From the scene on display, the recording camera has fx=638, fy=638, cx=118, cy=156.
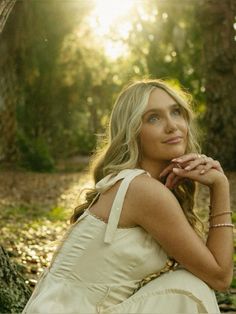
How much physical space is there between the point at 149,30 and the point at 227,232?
26.0 m

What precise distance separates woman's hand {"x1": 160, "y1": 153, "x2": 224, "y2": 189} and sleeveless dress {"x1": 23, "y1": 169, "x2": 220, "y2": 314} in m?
0.25

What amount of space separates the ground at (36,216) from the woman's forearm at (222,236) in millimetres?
700

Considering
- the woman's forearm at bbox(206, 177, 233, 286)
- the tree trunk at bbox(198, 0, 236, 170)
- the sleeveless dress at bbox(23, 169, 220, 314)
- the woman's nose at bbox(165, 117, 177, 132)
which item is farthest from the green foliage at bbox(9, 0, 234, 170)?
the sleeveless dress at bbox(23, 169, 220, 314)

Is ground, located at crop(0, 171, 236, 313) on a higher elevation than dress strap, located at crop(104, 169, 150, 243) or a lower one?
lower

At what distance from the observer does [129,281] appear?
265 centimetres

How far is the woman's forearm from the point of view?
2631 mm

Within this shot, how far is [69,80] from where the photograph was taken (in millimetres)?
26734

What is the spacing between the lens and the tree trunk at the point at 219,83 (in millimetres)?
14250

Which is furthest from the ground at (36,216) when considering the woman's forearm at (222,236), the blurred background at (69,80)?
the woman's forearm at (222,236)

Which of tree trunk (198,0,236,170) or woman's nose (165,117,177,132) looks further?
tree trunk (198,0,236,170)

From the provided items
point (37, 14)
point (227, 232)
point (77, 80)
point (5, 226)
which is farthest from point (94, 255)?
point (77, 80)

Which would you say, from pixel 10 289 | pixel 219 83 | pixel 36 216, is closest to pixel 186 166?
pixel 10 289

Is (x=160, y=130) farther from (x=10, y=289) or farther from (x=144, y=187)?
(x=10, y=289)

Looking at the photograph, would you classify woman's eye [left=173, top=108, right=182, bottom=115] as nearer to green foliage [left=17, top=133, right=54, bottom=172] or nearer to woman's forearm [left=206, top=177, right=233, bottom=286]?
woman's forearm [left=206, top=177, right=233, bottom=286]
